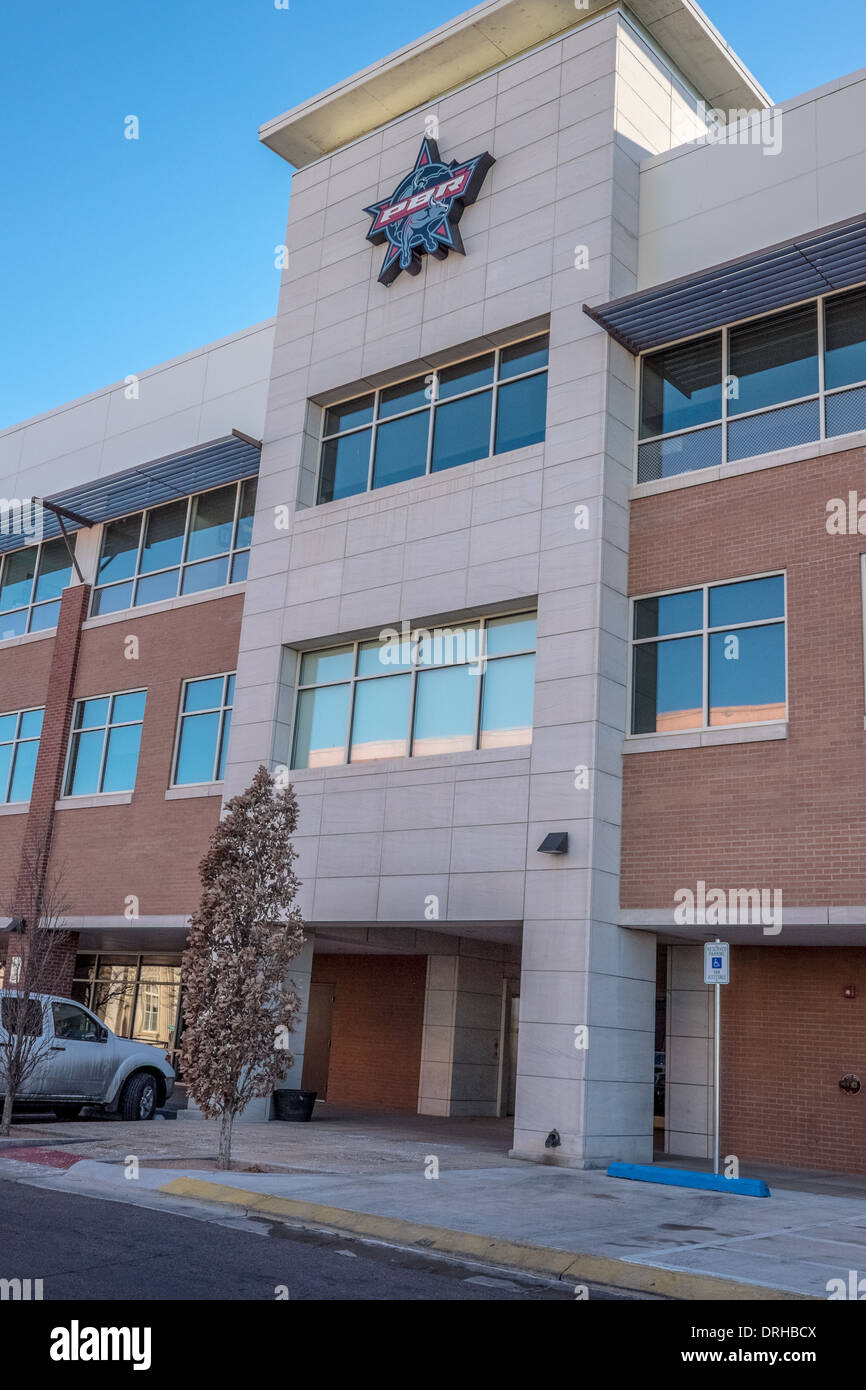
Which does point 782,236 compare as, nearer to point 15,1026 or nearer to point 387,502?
point 387,502

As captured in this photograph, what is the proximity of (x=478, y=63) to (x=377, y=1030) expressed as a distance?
1765 centimetres

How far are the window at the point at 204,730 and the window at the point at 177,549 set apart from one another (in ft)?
6.17

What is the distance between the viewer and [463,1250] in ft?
29.5

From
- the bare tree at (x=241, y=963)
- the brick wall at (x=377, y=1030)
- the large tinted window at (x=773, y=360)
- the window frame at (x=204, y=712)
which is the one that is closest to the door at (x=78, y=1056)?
the bare tree at (x=241, y=963)

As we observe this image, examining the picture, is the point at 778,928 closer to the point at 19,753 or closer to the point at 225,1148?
the point at 225,1148

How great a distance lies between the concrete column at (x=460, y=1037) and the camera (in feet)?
74.3

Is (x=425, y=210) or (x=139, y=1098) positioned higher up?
(x=425, y=210)

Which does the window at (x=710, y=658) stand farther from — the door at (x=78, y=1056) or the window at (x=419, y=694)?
the door at (x=78, y=1056)

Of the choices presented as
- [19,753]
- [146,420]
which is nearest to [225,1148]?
[19,753]

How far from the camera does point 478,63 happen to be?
20.8 meters

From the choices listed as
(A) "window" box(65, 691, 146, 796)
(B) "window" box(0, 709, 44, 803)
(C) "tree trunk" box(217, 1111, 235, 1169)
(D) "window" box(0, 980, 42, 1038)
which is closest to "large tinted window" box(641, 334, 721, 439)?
(C) "tree trunk" box(217, 1111, 235, 1169)

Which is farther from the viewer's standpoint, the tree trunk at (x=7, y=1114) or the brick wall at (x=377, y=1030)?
the brick wall at (x=377, y=1030)

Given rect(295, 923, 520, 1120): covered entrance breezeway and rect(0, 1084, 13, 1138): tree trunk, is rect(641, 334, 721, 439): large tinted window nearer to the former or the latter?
rect(295, 923, 520, 1120): covered entrance breezeway

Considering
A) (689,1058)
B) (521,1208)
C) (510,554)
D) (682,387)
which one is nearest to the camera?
(521,1208)
